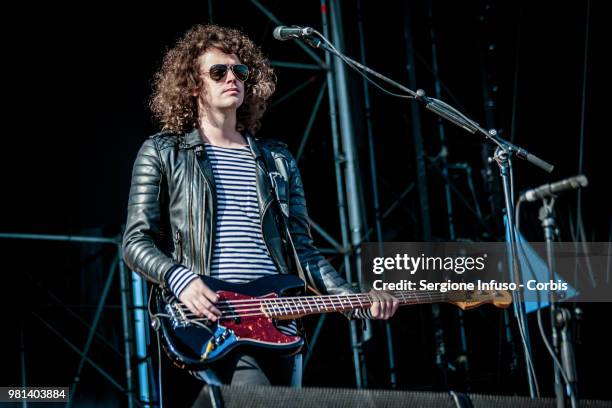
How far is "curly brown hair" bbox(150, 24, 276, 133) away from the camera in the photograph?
13.5 ft

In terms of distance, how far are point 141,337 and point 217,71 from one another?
2907mm

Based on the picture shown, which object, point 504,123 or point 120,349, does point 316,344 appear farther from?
point 504,123

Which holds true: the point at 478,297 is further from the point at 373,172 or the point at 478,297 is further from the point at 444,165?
the point at 444,165

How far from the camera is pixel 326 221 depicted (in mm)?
7605

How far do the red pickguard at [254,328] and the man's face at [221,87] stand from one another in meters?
0.97

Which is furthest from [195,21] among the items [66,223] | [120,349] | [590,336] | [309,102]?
[590,336]

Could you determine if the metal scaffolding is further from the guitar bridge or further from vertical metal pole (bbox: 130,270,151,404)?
the guitar bridge

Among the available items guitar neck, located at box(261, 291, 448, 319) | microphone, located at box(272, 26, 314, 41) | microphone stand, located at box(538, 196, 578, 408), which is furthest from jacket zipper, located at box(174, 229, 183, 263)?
microphone stand, located at box(538, 196, 578, 408)

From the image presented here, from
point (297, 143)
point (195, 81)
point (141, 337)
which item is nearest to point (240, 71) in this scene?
point (195, 81)

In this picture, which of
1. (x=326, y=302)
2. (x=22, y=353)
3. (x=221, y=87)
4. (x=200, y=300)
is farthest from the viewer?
(x=22, y=353)

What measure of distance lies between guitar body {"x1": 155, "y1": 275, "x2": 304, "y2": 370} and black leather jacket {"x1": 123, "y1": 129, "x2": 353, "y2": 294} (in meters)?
0.12

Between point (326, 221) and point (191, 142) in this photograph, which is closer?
point (191, 142)

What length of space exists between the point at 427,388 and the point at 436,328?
18.3 inches

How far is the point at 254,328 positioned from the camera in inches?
135
